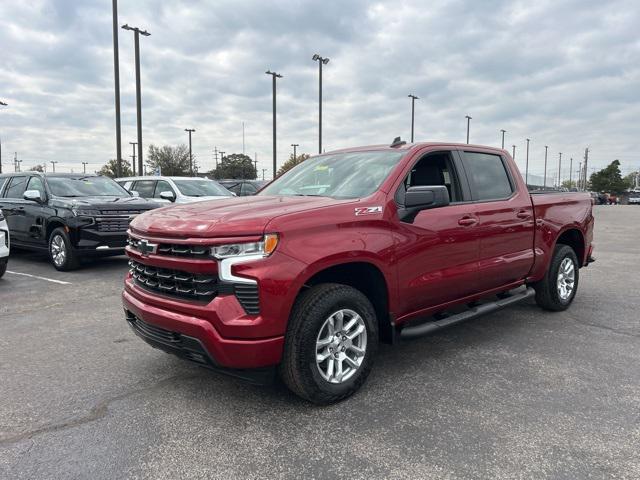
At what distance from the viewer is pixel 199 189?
12047mm

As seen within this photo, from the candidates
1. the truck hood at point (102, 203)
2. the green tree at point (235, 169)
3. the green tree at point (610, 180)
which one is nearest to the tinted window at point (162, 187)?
the truck hood at point (102, 203)

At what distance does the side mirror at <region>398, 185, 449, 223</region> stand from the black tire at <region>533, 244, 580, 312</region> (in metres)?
2.51

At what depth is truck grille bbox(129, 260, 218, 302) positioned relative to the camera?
3.04 meters

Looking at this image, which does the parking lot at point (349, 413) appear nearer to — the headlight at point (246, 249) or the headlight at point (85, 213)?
the headlight at point (246, 249)

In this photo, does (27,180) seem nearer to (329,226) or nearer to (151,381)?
(151,381)

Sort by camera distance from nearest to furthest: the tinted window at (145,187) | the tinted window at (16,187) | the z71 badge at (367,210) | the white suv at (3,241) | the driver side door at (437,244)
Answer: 1. the z71 badge at (367,210)
2. the driver side door at (437,244)
3. the white suv at (3,241)
4. the tinted window at (16,187)
5. the tinted window at (145,187)

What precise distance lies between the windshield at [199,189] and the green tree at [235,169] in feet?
209

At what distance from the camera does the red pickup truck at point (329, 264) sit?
2982mm

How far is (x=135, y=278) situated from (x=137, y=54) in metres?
20.5

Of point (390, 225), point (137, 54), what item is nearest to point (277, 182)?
point (390, 225)

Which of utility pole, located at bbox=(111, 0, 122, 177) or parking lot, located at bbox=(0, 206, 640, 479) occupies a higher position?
utility pole, located at bbox=(111, 0, 122, 177)

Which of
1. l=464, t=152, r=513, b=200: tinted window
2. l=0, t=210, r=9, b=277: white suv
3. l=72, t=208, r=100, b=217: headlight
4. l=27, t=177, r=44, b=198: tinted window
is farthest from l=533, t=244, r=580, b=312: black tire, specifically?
l=27, t=177, r=44, b=198: tinted window

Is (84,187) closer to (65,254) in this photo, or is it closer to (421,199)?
(65,254)

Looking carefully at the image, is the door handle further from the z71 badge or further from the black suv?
the black suv
